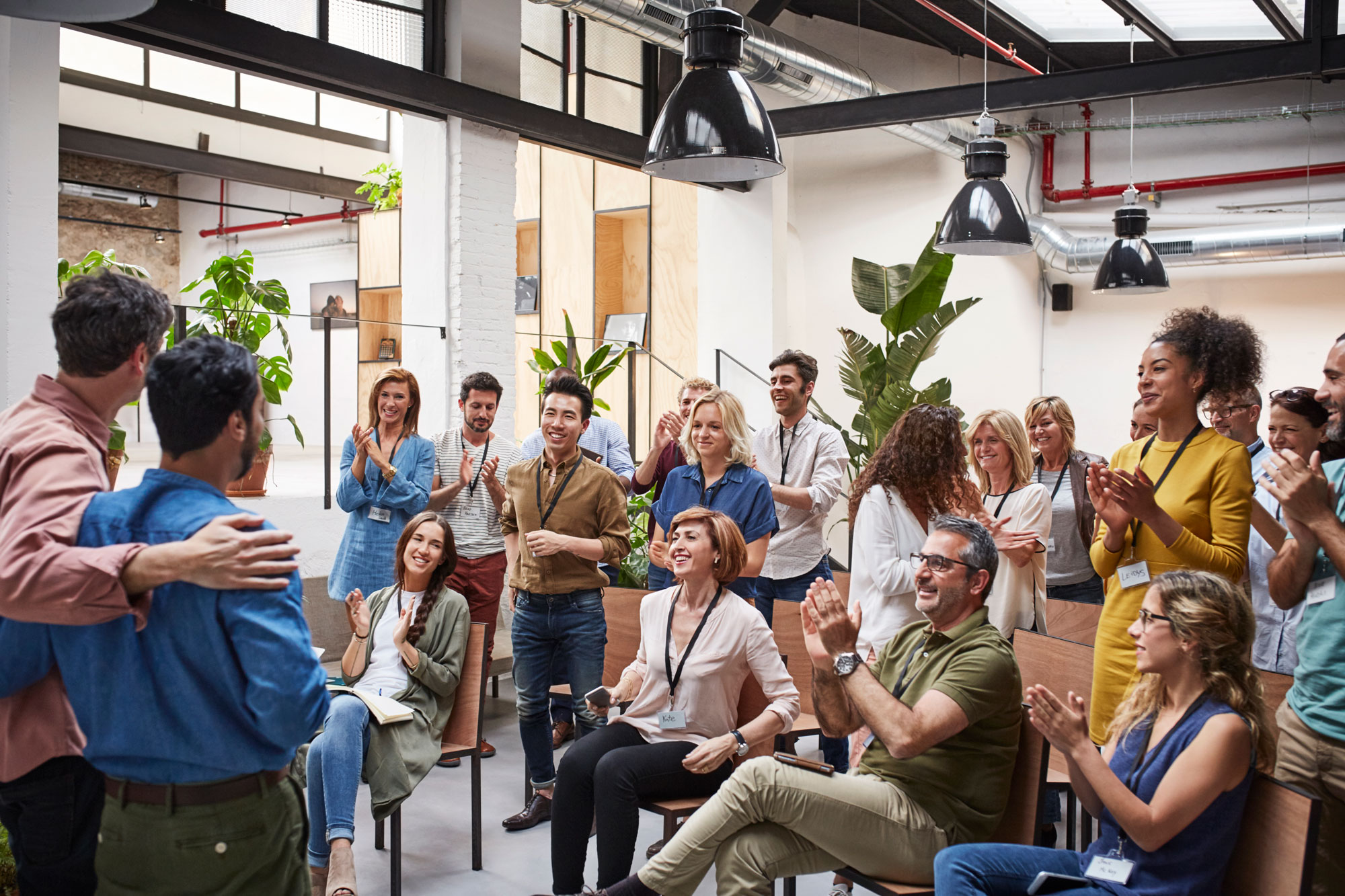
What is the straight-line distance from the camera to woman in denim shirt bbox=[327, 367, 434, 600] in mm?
4297

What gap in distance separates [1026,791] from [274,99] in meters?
13.1

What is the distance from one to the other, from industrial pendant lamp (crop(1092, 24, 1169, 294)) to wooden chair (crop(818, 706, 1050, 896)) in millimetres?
4224

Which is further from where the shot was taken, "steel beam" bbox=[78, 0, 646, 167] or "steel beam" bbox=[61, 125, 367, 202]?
"steel beam" bbox=[61, 125, 367, 202]

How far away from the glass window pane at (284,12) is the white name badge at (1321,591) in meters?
5.03

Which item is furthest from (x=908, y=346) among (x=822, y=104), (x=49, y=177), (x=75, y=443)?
(x=75, y=443)

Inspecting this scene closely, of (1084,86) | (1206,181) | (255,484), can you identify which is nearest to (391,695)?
(255,484)

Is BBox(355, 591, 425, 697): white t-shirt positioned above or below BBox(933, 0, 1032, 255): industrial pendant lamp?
below

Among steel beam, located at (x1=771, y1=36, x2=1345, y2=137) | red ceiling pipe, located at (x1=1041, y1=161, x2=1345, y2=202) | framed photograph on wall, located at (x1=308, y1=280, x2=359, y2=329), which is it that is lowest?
framed photograph on wall, located at (x1=308, y1=280, x2=359, y2=329)

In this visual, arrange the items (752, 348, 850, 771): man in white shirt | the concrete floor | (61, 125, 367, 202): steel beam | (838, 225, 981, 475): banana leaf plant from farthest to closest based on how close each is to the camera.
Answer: (61, 125, 367, 202): steel beam → (838, 225, 981, 475): banana leaf plant → (752, 348, 850, 771): man in white shirt → the concrete floor

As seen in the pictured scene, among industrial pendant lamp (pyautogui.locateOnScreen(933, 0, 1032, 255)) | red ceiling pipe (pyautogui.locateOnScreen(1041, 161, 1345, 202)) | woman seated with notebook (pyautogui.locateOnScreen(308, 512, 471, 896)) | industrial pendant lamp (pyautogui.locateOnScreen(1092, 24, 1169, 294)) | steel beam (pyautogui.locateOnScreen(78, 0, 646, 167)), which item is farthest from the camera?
red ceiling pipe (pyautogui.locateOnScreen(1041, 161, 1345, 202))

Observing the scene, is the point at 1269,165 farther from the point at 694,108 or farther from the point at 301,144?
the point at 301,144

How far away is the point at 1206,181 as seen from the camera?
835 cm

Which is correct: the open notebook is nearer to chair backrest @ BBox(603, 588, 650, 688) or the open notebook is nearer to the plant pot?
chair backrest @ BBox(603, 588, 650, 688)

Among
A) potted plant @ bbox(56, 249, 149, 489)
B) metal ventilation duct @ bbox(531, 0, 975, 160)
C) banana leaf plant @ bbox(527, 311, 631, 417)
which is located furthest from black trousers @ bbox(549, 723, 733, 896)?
metal ventilation duct @ bbox(531, 0, 975, 160)
